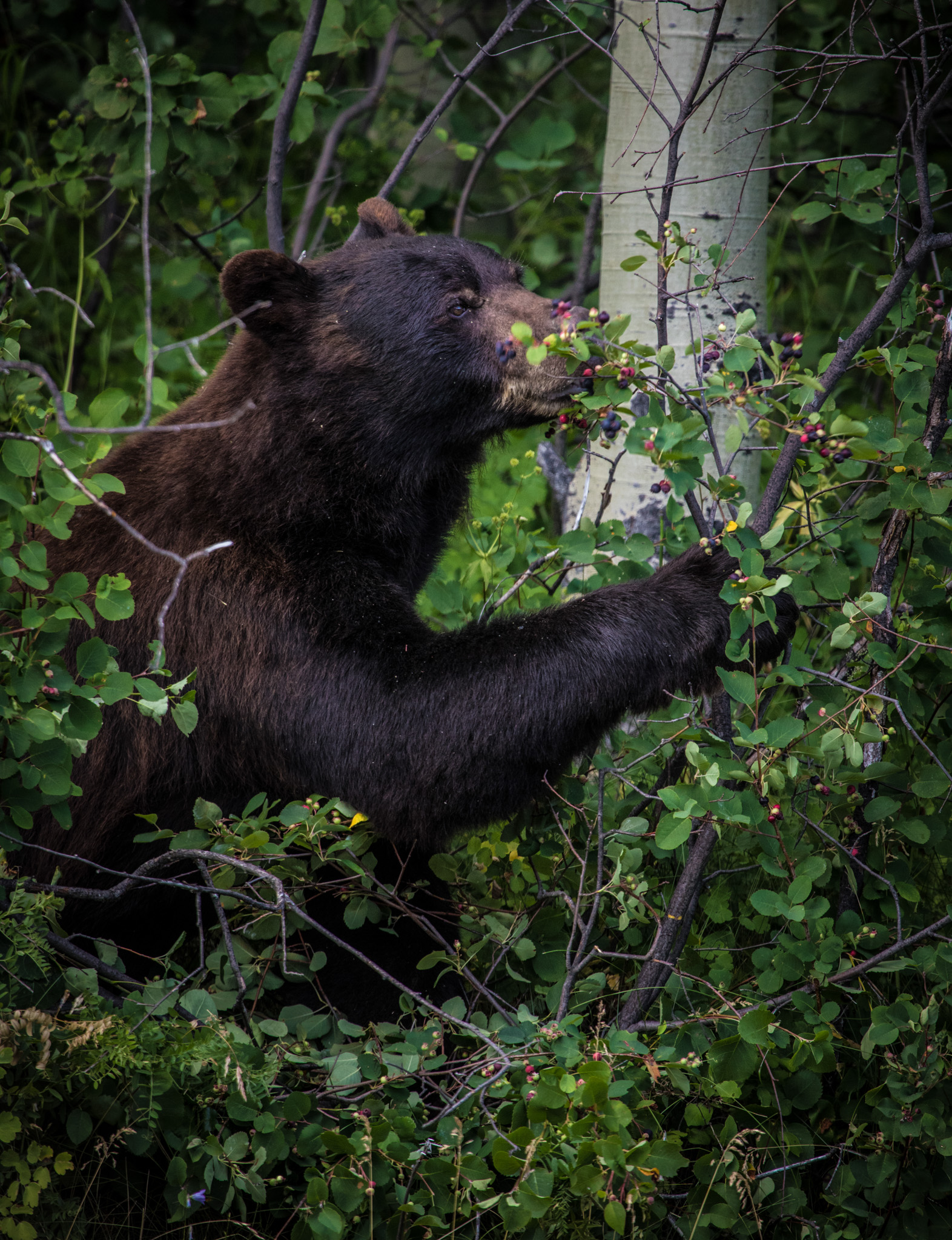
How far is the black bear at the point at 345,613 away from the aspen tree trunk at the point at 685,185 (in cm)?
75

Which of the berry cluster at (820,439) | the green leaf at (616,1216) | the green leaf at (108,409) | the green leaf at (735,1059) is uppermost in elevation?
the berry cluster at (820,439)

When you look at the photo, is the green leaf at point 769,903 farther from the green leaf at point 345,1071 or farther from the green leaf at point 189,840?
the green leaf at point 189,840

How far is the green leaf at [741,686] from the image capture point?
2268mm

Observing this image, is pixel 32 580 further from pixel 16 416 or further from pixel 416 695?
pixel 416 695

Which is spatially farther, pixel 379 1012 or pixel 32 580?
pixel 379 1012

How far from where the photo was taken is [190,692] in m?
2.21

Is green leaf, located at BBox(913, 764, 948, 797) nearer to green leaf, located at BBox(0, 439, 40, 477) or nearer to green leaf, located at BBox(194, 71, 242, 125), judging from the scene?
green leaf, located at BBox(0, 439, 40, 477)

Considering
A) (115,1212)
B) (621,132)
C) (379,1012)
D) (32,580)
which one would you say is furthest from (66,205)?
(115,1212)

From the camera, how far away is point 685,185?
333 centimetres

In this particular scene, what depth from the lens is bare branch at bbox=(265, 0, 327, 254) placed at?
12.7 ft

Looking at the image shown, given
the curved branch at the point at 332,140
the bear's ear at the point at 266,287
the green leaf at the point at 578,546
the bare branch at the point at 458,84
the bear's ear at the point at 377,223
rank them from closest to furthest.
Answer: the green leaf at the point at 578,546 < the bear's ear at the point at 266,287 < the bare branch at the point at 458,84 < the bear's ear at the point at 377,223 < the curved branch at the point at 332,140

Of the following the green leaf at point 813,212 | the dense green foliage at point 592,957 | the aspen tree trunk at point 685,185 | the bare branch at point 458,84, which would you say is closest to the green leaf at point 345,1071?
the dense green foliage at point 592,957

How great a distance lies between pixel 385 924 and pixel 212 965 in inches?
23.5

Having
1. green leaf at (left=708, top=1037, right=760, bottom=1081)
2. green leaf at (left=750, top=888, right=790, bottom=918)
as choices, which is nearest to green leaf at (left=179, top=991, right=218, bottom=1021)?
green leaf at (left=708, top=1037, right=760, bottom=1081)
